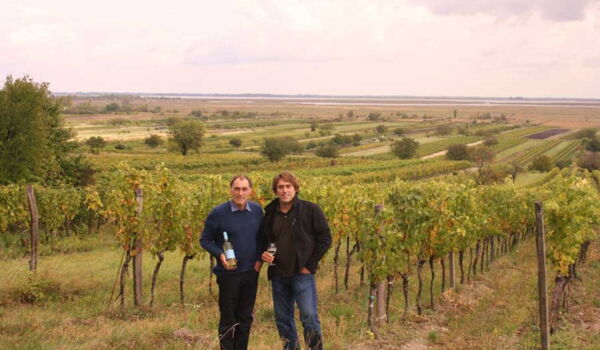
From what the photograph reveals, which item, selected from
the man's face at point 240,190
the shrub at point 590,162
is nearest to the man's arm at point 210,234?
the man's face at point 240,190

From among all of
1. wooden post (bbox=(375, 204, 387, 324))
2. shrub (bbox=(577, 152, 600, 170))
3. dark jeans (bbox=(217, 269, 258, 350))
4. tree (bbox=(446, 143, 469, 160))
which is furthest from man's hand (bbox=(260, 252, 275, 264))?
tree (bbox=(446, 143, 469, 160))

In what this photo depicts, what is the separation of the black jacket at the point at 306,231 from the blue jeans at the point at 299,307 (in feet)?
0.76

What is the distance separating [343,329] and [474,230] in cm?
641

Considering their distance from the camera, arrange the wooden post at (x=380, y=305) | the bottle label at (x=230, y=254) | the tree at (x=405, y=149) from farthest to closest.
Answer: the tree at (x=405, y=149), the wooden post at (x=380, y=305), the bottle label at (x=230, y=254)

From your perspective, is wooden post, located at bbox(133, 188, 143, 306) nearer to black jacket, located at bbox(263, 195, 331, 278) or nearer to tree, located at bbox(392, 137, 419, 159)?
black jacket, located at bbox(263, 195, 331, 278)

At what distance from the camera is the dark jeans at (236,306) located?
591 centimetres

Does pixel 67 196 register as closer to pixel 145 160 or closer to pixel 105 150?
pixel 145 160

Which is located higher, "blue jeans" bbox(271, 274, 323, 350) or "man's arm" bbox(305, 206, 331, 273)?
"man's arm" bbox(305, 206, 331, 273)

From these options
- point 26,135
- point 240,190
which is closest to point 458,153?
point 26,135

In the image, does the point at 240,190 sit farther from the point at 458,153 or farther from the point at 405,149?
the point at 458,153

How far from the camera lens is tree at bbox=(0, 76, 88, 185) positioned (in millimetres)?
25359

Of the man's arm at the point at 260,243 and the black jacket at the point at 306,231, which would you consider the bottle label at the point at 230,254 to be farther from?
the black jacket at the point at 306,231

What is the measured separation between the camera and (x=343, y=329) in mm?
8078

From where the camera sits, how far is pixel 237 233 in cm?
584
